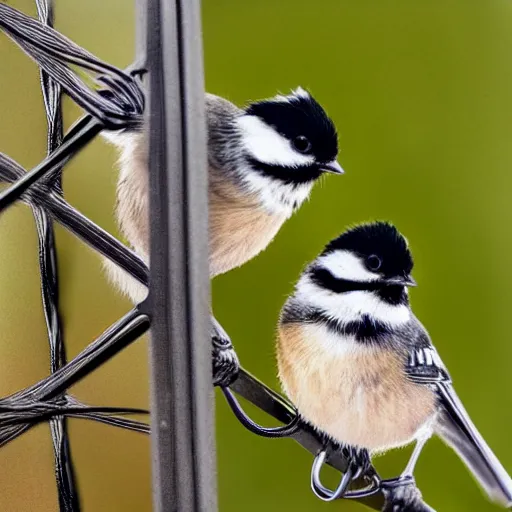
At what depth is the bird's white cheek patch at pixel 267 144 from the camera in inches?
31.5

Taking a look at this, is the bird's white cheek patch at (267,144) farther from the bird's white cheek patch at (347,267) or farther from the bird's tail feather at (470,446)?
the bird's tail feather at (470,446)

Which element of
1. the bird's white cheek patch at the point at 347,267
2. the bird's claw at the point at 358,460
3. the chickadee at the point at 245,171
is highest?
the chickadee at the point at 245,171

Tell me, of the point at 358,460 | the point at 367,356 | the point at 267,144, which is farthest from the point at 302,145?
the point at 358,460

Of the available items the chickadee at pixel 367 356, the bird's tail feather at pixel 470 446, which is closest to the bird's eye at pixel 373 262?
the chickadee at pixel 367 356

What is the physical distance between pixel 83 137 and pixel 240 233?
32cm

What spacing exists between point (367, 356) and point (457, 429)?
8.0 inches

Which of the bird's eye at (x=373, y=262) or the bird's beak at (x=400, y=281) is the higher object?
the bird's eye at (x=373, y=262)

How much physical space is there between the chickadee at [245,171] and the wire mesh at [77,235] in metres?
0.03

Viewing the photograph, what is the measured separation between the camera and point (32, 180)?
2.66ft

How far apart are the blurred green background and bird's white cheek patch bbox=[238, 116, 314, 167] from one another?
0.05 metres

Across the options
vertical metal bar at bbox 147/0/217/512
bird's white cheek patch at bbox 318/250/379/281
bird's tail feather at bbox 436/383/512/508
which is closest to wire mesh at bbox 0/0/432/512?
vertical metal bar at bbox 147/0/217/512

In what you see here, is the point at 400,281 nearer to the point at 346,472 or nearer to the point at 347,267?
the point at 347,267

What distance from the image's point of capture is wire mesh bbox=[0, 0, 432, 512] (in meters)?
0.79

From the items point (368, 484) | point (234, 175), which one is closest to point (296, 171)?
point (234, 175)
